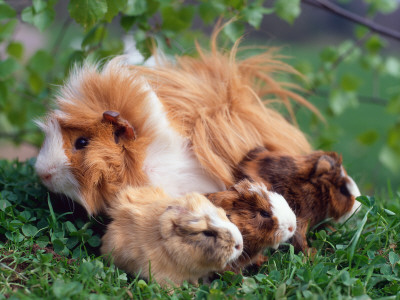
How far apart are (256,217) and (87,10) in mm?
1083

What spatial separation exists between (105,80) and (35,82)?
1134 mm

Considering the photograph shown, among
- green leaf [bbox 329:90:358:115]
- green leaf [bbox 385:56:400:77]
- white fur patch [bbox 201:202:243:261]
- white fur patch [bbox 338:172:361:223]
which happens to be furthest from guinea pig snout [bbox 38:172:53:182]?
green leaf [bbox 385:56:400:77]

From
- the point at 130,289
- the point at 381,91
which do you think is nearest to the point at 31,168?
the point at 130,289

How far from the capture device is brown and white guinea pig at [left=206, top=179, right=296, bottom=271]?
1557 mm

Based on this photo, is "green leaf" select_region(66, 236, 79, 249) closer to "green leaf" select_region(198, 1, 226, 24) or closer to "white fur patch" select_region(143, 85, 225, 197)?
"white fur patch" select_region(143, 85, 225, 197)

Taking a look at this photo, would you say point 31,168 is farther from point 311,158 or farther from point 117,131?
point 311,158

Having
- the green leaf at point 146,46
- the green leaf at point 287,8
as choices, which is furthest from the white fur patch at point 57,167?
the green leaf at point 287,8

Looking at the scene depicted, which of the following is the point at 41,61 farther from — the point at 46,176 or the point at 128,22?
the point at 46,176

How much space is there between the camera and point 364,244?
172cm

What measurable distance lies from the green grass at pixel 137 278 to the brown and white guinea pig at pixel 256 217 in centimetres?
9

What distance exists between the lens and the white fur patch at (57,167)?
5.41 feet

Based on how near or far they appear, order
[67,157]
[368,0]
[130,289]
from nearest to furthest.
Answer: [130,289] → [67,157] → [368,0]

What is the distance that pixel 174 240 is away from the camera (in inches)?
57.0

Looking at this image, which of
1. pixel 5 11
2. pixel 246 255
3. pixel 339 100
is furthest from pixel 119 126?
pixel 339 100
